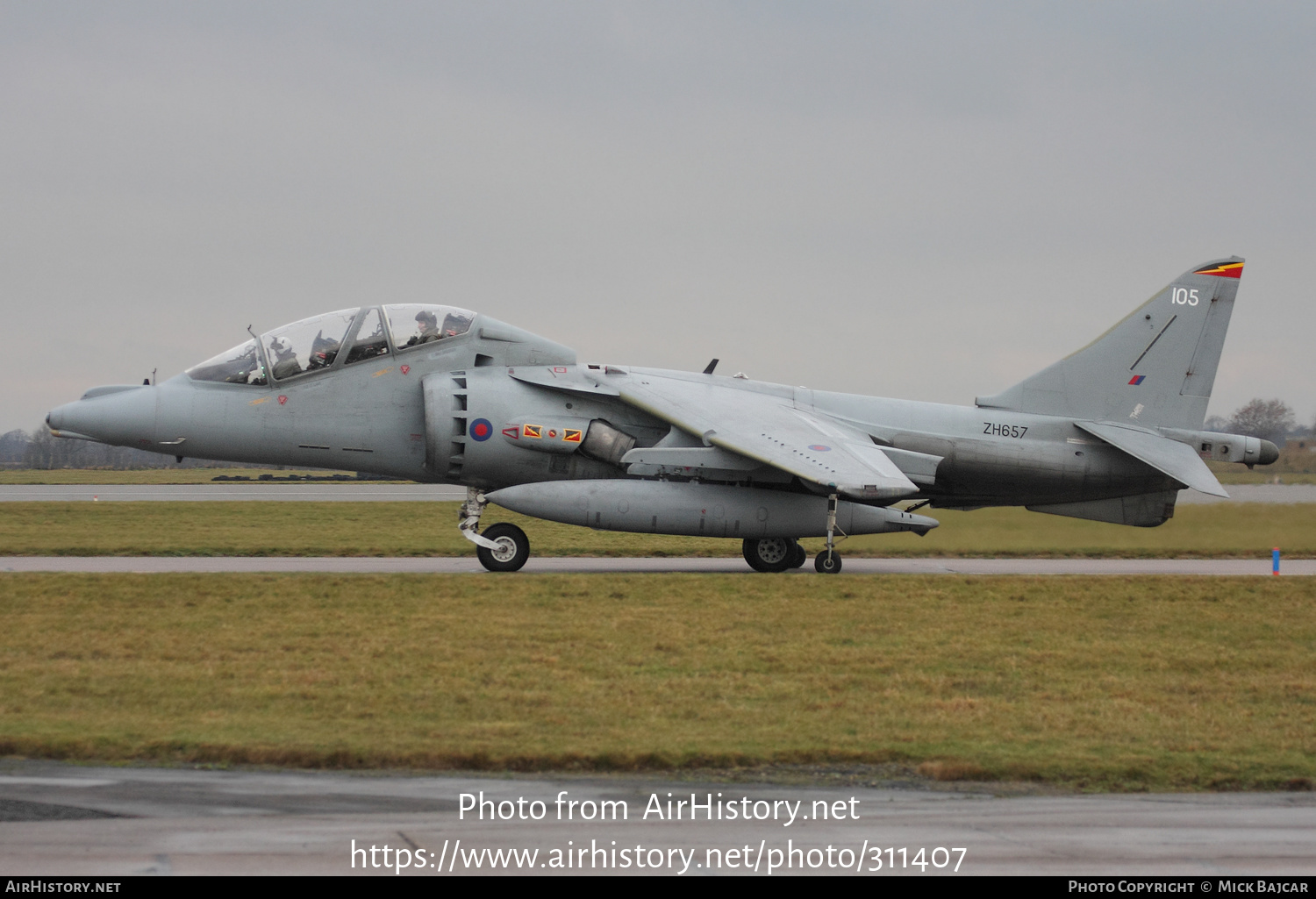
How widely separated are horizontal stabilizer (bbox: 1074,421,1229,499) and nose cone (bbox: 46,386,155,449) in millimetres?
14553

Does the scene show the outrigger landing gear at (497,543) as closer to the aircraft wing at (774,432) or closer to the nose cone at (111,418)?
the aircraft wing at (774,432)

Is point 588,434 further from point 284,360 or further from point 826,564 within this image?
point 284,360

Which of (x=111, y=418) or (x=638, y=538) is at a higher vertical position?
(x=111, y=418)

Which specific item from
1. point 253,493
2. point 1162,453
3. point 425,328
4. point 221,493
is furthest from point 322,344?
point 221,493

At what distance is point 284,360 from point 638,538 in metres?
10.9

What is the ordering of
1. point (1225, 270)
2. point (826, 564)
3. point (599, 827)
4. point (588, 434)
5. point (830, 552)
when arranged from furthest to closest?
point (1225, 270)
point (588, 434)
point (826, 564)
point (830, 552)
point (599, 827)

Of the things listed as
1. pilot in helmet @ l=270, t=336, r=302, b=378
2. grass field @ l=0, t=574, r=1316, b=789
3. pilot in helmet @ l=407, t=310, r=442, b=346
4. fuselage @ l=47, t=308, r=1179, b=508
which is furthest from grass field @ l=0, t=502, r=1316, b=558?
pilot in helmet @ l=407, t=310, r=442, b=346

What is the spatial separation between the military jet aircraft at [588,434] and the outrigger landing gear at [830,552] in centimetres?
3

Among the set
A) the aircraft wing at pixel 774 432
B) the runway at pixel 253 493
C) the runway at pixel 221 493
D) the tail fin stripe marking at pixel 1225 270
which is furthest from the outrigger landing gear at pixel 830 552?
the runway at pixel 221 493

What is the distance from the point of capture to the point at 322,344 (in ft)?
55.8

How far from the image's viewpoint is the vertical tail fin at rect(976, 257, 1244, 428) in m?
18.8

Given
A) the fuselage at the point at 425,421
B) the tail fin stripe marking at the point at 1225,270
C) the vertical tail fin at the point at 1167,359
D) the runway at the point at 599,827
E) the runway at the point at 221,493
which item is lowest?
the runway at the point at 221,493

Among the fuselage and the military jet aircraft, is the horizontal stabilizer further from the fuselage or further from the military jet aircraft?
the fuselage

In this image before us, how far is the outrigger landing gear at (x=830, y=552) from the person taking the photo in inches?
642
